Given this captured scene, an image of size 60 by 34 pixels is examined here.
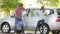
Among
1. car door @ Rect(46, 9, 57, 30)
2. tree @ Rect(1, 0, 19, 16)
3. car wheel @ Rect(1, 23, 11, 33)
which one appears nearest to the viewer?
car door @ Rect(46, 9, 57, 30)

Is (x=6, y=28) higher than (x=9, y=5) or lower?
lower

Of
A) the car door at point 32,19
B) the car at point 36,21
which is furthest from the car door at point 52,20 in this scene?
the car door at point 32,19

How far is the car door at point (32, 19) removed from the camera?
1595cm

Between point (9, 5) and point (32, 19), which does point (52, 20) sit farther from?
point (9, 5)

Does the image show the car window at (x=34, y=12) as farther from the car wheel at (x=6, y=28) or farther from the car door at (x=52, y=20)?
the car wheel at (x=6, y=28)

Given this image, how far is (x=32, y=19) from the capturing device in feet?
52.5

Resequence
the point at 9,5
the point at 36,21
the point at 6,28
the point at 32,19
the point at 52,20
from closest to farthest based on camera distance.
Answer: the point at 52,20 → the point at 36,21 → the point at 32,19 → the point at 6,28 → the point at 9,5

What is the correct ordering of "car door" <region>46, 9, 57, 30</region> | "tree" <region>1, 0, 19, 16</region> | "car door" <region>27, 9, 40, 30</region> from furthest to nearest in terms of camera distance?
"tree" <region>1, 0, 19, 16</region>
"car door" <region>27, 9, 40, 30</region>
"car door" <region>46, 9, 57, 30</region>

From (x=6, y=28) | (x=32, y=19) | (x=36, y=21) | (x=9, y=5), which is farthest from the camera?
(x=9, y=5)

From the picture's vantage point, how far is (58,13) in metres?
15.6

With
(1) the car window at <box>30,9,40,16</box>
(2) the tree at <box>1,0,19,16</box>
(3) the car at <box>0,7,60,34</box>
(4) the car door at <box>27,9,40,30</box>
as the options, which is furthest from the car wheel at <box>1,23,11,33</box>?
(2) the tree at <box>1,0,19,16</box>

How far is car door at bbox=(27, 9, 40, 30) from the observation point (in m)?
16.0

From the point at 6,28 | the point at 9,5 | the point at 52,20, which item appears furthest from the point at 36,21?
the point at 9,5

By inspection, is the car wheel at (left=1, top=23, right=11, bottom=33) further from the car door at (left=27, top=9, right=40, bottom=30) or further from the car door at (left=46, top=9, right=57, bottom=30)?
the car door at (left=46, top=9, right=57, bottom=30)
